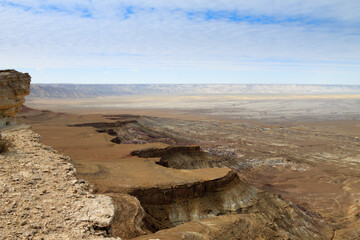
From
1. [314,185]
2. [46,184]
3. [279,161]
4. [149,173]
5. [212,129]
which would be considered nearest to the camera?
[46,184]

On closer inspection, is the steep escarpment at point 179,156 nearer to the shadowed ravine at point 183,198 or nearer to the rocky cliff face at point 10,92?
the shadowed ravine at point 183,198

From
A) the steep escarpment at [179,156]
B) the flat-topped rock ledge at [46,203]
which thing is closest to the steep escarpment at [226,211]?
the flat-topped rock ledge at [46,203]

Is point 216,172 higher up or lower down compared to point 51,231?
lower down

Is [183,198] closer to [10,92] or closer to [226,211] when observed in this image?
[226,211]

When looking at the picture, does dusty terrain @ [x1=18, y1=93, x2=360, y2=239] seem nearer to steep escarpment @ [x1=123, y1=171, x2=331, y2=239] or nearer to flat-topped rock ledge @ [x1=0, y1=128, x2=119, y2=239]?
steep escarpment @ [x1=123, y1=171, x2=331, y2=239]

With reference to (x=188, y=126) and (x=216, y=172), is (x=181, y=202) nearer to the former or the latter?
(x=216, y=172)

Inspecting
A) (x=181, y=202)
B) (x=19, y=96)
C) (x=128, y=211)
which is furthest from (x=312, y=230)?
(x=19, y=96)
